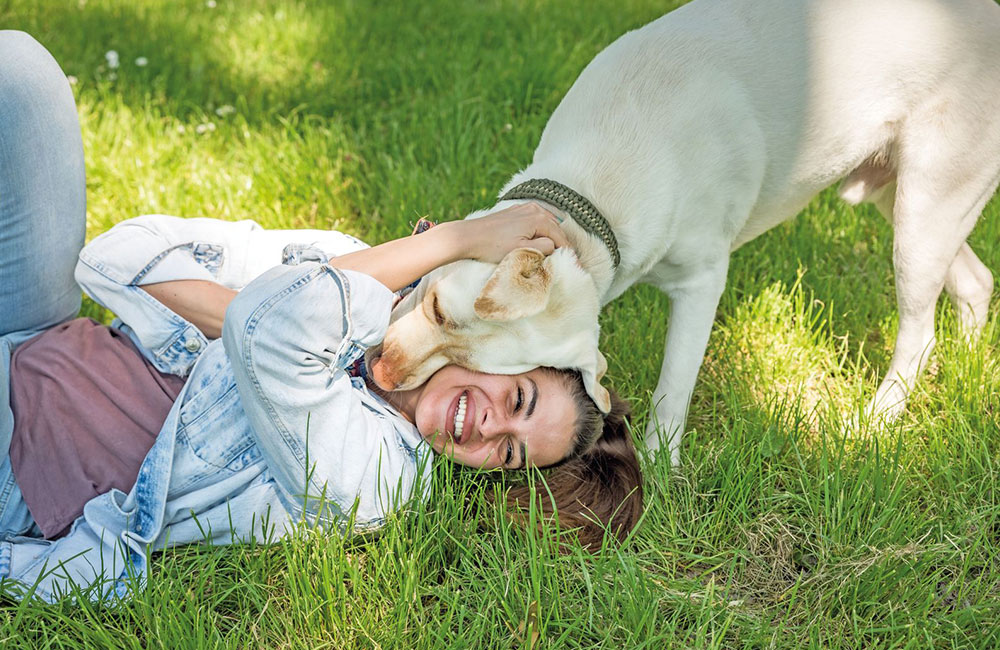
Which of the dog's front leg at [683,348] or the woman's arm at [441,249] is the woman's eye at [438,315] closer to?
the woman's arm at [441,249]

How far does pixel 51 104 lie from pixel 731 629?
2.28 m

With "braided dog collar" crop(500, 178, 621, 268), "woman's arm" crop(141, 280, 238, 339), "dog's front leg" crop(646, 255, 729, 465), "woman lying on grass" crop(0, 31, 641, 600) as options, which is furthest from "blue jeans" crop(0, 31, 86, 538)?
"dog's front leg" crop(646, 255, 729, 465)

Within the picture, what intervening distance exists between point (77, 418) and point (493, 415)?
107 cm

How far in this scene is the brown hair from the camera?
244 cm

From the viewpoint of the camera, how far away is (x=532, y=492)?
7.28ft

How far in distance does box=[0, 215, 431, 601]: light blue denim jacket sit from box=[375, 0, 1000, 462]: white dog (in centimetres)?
37

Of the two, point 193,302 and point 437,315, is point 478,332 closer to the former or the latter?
point 437,315

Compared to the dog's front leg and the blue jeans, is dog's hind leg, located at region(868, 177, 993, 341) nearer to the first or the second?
the dog's front leg

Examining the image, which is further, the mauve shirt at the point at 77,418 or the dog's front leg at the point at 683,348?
the dog's front leg at the point at 683,348

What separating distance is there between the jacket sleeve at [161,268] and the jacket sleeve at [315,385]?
1.33ft

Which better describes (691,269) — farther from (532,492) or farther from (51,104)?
(51,104)

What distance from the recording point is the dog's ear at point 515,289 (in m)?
2.13

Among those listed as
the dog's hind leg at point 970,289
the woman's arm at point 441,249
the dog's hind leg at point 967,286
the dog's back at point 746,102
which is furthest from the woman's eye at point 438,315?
the dog's hind leg at point 970,289

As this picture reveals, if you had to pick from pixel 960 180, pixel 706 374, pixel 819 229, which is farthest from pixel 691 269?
pixel 819 229
